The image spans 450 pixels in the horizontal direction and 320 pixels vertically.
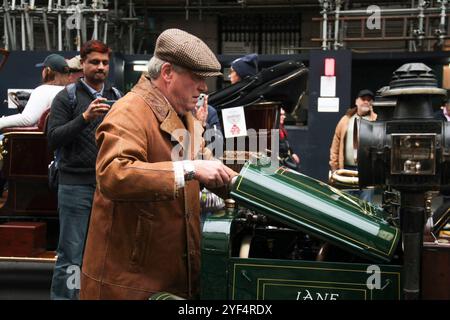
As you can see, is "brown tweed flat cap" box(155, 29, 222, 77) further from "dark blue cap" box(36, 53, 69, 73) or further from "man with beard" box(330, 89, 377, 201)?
"man with beard" box(330, 89, 377, 201)

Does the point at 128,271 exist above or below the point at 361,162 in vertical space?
below

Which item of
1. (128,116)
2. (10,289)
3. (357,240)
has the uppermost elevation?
(128,116)

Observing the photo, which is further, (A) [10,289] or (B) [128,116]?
(A) [10,289]

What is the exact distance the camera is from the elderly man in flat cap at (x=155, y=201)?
219cm

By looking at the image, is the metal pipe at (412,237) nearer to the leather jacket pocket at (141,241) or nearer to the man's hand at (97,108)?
the leather jacket pocket at (141,241)

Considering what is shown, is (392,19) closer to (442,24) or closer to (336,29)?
(442,24)

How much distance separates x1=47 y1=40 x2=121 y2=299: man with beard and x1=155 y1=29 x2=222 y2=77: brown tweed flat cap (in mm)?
1603

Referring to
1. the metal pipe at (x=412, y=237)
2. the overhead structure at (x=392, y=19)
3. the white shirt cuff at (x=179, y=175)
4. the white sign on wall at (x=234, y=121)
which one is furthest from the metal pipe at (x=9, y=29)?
the metal pipe at (x=412, y=237)

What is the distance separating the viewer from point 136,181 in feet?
6.75

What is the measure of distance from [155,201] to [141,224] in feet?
0.59

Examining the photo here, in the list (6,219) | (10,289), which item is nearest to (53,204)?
(6,219)

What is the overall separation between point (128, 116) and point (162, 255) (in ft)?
1.91

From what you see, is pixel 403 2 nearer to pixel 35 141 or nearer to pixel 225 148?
pixel 225 148

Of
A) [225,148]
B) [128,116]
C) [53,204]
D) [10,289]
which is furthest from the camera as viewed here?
[225,148]
